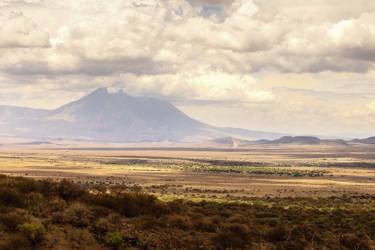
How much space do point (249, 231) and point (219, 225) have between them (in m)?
2.15

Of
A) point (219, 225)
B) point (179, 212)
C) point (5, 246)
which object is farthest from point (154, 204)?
point (5, 246)

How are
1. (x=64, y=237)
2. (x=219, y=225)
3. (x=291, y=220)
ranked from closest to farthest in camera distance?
(x=64, y=237) < (x=219, y=225) < (x=291, y=220)

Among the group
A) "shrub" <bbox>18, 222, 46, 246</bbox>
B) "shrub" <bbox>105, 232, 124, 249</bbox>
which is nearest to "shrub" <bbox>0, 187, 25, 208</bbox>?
"shrub" <bbox>18, 222, 46, 246</bbox>

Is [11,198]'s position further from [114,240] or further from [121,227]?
[114,240]

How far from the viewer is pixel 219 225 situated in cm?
2961

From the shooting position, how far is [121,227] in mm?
26484

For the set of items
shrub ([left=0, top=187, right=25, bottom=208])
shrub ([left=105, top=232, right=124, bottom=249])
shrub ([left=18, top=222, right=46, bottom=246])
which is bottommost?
shrub ([left=105, top=232, right=124, bottom=249])

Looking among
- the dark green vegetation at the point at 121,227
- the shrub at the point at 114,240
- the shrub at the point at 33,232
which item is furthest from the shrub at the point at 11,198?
the shrub at the point at 114,240

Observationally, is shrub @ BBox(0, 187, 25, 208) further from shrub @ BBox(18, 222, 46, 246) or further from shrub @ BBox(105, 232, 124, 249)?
shrub @ BBox(105, 232, 124, 249)

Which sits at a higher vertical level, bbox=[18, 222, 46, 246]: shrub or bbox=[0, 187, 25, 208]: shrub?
bbox=[0, 187, 25, 208]: shrub

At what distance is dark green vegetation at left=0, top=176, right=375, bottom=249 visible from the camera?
2375 centimetres

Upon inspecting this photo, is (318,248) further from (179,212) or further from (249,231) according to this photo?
(179,212)

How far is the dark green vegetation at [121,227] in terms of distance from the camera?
23750 mm

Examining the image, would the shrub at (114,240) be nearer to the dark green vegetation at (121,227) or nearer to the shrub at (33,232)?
the dark green vegetation at (121,227)
